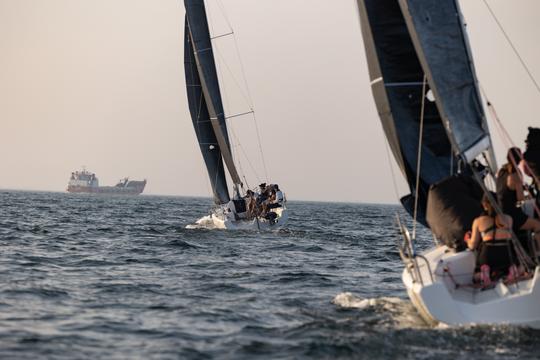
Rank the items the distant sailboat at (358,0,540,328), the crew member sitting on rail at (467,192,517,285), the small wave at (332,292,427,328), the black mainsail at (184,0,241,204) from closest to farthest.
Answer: the distant sailboat at (358,0,540,328) < the crew member sitting on rail at (467,192,517,285) < the small wave at (332,292,427,328) < the black mainsail at (184,0,241,204)

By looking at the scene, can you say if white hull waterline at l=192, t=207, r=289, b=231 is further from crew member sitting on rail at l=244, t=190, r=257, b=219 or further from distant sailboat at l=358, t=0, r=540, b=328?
distant sailboat at l=358, t=0, r=540, b=328

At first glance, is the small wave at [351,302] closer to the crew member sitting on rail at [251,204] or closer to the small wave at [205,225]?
the crew member sitting on rail at [251,204]

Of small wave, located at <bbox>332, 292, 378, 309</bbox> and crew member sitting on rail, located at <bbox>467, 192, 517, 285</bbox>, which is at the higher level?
crew member sitting on rail, located at <bbox>467, 192, 517, 285</bbox>

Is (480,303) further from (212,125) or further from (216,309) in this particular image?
(212,125)

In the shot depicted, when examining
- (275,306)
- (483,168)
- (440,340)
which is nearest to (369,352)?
(440,340)

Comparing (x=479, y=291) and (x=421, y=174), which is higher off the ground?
(x=421, y=174)

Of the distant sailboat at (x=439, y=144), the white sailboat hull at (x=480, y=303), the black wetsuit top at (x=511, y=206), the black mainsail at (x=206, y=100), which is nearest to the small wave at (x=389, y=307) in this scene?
the distant sailboat at (x=439, y=144)

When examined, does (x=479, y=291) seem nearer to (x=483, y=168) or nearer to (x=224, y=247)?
(x=483, y=168)

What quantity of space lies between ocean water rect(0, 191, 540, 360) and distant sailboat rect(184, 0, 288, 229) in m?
10.2

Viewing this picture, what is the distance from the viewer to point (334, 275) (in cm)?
1653

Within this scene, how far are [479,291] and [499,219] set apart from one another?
0.91m

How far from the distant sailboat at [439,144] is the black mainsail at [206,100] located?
21.2m

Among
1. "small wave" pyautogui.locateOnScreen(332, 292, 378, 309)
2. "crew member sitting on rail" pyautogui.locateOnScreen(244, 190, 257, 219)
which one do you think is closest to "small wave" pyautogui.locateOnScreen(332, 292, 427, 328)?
"small wave" pyautogui.locateOnScreen(332, 292, 378, 309)

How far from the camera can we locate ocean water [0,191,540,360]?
8.76m
